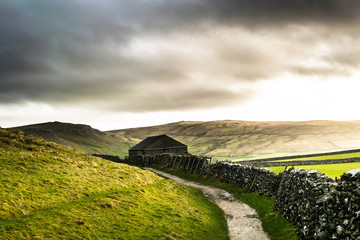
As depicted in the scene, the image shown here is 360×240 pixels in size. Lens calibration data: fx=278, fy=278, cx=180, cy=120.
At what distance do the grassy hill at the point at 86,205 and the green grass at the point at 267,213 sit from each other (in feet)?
8.80

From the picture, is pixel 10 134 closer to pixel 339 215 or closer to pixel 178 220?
pixel 178 220

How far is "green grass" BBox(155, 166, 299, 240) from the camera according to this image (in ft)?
47.6

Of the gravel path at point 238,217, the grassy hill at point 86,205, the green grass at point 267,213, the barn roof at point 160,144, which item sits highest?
the barn roof at point 160,144

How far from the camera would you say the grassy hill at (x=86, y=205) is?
12.0m

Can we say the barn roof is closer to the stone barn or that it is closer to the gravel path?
the stone barn

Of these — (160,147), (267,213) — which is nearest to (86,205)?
(267,213)

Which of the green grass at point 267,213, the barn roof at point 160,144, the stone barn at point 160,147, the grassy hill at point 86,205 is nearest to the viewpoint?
the grassy hill at point 86,205

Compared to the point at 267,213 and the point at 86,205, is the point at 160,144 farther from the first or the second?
the point at 86,205

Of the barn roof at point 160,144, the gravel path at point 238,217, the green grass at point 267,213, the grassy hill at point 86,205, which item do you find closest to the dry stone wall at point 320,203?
the green grass at point 267,213

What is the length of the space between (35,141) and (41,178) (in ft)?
38.1

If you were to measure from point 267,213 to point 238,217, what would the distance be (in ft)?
6.68

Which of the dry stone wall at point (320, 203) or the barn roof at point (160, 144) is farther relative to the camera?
the barn roof at point (160, 144)

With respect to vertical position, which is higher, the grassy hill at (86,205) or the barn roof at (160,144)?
the barn roof at (160,144)

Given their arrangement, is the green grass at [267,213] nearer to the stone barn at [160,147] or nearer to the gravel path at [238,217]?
the gravel path at [238,217]
